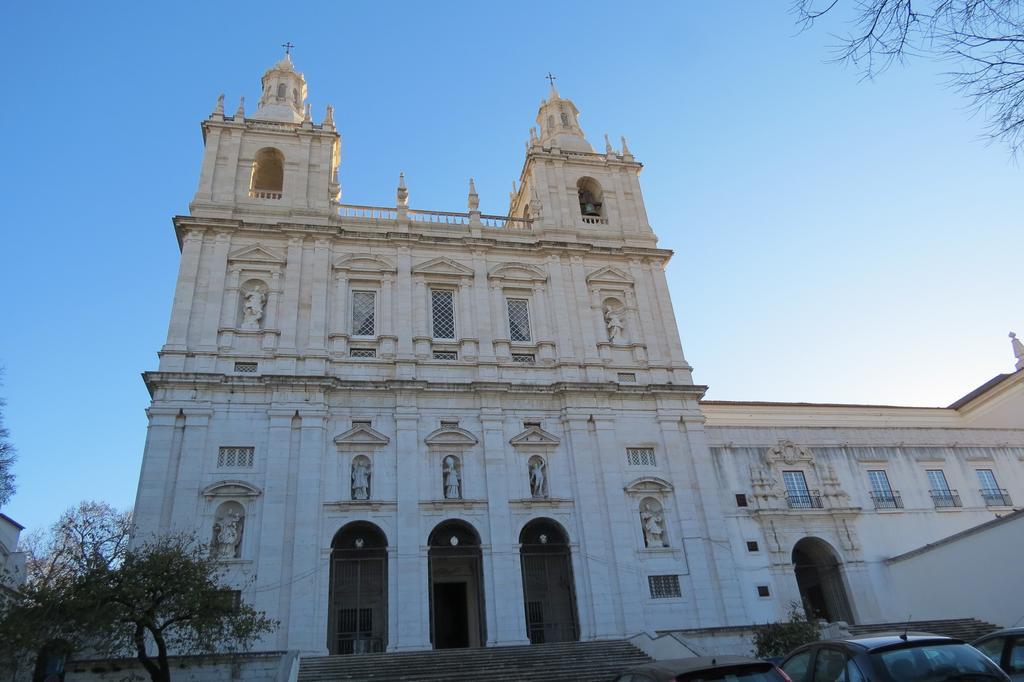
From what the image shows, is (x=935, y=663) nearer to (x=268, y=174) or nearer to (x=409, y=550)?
(x=409, y=550)

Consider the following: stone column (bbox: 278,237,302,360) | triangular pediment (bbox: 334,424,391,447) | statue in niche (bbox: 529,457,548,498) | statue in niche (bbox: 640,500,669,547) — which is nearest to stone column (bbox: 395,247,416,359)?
triangular pediment (bbox: 334,424,391,447)

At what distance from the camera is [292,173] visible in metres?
29.1

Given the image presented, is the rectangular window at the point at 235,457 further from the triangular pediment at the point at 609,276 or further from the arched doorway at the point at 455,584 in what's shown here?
the triangular pediment at the point at 609,276

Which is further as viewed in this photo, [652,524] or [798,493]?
[798,493]

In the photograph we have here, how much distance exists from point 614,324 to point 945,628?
14.5 m

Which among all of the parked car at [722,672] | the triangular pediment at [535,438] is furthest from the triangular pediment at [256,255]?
the parked car at [722,672]

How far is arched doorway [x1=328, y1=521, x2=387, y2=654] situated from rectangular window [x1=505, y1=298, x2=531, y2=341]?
907 cm

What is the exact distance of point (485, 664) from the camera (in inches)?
757

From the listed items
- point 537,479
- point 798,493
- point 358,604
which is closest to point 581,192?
point 537,479

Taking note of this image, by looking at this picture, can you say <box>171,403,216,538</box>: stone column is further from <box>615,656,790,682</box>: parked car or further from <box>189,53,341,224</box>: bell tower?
<box>615,656,790,682</box>: parked car

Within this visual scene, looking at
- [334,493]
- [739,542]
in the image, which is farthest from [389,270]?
[739,542]

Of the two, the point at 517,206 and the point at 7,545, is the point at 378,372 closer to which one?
the point at 517,206

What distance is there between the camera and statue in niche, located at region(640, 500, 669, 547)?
2434cm

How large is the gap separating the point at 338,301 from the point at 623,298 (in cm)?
1123
